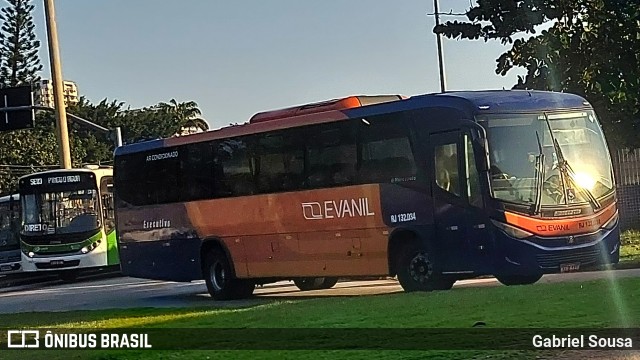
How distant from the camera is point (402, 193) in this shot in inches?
718

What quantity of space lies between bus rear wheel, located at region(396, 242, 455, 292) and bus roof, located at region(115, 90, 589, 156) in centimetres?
225

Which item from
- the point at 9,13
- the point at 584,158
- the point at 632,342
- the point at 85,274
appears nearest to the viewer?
the point at 632,342

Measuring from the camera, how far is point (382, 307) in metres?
14.6

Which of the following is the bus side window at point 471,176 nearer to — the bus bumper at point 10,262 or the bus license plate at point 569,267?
the bus license plate at point 569,267

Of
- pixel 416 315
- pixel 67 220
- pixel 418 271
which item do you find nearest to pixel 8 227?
pixel 67 220

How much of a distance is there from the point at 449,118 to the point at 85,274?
2288 centimetres

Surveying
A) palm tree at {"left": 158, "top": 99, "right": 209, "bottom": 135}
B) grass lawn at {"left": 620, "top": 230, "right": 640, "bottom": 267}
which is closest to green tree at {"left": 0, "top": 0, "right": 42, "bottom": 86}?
palm tree at {"left": 158, "top": 99, "right": 209, "bottom": 135}

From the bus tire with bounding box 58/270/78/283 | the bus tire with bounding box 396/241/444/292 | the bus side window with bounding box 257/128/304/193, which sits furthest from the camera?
the bus tire with bounding box 58/270/78/283

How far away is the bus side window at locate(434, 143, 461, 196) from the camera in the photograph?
17.5 meters

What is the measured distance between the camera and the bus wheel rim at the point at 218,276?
22.2 metres

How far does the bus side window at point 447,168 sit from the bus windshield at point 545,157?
652 mm

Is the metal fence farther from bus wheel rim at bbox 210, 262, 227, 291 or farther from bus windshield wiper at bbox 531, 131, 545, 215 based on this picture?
bus windshield wiper at bbox 531, 131, 545, 215

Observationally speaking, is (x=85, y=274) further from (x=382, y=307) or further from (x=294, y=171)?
(x=382, y=307)

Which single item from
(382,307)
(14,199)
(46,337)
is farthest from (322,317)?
(14,199)
